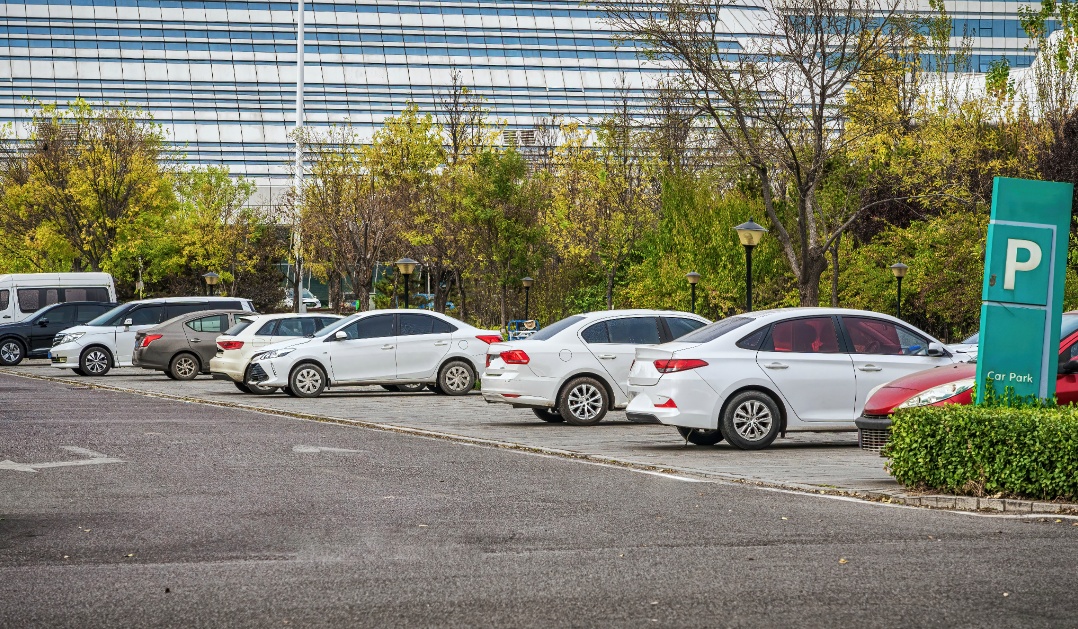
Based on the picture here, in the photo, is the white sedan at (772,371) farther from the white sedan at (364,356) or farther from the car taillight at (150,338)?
the car taillight at (150,338)

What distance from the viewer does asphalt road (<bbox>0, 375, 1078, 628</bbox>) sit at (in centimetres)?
630

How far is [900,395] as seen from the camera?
12742mm

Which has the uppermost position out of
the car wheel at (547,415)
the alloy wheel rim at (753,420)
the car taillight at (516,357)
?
the car taillight at (516,357)

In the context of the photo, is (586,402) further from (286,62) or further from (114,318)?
(286,62)

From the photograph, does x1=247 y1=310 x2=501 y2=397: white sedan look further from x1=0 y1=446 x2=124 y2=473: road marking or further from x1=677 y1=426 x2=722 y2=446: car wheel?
x1=0 y1=446 x2=124 y2=473: road marking

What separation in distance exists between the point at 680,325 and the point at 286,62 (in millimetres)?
76138

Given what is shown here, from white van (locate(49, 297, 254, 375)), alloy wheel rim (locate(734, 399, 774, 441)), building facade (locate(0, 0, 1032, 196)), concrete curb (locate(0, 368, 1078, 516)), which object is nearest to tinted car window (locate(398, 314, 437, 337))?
concrete curb (locate(0, 368, 1078, 516))

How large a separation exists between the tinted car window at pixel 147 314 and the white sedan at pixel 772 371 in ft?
66.6

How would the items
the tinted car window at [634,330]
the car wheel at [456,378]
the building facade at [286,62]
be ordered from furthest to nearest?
the building facade at [286,62] < the car wheel at [456,378] < the tinted car window at [634,330]

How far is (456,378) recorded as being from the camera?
24.8 m

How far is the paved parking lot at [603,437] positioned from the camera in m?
12.4

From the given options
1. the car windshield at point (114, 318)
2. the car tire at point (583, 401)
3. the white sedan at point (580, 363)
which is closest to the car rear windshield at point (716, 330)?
the white sedan at point (580, 363)

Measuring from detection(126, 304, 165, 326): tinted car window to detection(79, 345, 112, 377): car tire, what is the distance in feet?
3.28

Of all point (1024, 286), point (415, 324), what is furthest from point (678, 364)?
point (415, 324)
